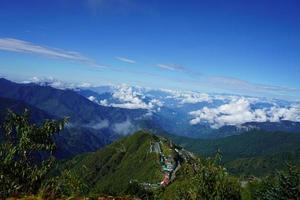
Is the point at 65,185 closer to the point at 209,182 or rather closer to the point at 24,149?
the point at 24,149

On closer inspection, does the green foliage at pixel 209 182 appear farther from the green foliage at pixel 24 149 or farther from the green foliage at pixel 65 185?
the green foliage at pixel 24 149

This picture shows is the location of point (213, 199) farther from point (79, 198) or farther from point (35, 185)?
point (35, 185)

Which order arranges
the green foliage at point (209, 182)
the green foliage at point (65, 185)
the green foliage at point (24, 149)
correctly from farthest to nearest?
the green foliage at point (209, 182), the green foliage at point (65, 185), the green foliage at point (24, 149)

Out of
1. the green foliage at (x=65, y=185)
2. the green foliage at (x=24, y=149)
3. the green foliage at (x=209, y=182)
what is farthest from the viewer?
the green foliage at (x=209, y=182)

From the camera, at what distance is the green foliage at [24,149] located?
30078 millimetres

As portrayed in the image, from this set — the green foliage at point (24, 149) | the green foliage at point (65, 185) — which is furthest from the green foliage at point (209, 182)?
the green foliage at point (24, 149)

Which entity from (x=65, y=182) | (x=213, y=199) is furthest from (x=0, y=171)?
(x=213, y=199)

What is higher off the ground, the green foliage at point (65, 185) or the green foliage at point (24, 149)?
the green foliage at point (24, 149)

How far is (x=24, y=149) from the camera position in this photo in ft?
105

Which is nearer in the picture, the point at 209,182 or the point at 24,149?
the point at 24,149

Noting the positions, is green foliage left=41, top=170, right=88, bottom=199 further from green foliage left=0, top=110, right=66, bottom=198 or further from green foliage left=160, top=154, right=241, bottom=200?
green foliage left=160, top=154, right=241, bottom=200

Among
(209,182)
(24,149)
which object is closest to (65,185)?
(24,149)

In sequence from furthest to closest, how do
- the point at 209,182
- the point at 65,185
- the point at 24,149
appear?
the point at 209,182, the point at 65,185, the point at 24,149

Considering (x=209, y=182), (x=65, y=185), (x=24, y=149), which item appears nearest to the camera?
(x=24, y=149)
